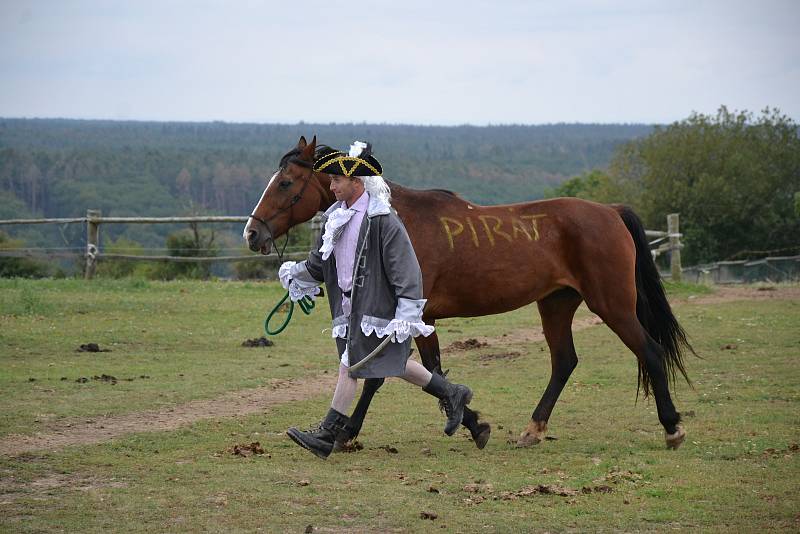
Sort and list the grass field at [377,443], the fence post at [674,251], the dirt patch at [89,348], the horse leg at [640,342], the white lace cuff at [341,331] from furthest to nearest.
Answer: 1. the fence post at [674,251]
2. the dirt patch at [89,348]
3. the horse leg at [640,342]
4. the white lace cuff at [341,331]
5. the grass field at [377,443]

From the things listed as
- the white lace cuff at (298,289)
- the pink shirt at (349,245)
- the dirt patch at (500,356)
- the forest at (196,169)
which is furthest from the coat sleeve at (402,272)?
the forest at (196,169)

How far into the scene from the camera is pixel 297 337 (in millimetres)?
14211

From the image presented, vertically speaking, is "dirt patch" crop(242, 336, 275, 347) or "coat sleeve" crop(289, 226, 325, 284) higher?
"coat sleeve" crop(289, 226, 325, 284)

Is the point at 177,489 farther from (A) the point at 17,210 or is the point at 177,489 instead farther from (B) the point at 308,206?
(A) the point at 17,210

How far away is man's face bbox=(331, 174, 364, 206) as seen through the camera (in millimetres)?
7086

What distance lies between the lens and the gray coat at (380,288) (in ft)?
22.9

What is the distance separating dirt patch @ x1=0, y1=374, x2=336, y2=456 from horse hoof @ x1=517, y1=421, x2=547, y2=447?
8.23ft

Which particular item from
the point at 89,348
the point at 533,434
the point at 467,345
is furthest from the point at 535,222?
the point at 89,348

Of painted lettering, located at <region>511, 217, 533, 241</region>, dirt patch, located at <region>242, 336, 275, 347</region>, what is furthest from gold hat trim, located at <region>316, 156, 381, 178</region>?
dirt patch, located at <region>242, 336, 275, 347</region>

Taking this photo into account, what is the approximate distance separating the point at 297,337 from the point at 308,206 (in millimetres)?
6206

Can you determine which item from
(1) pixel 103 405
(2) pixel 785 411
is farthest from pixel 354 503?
(2) pixel 785 411

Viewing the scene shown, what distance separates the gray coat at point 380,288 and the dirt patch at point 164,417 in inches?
81.5

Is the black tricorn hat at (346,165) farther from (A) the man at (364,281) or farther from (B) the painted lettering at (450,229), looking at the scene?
(B) the painted lettering at (450,229)

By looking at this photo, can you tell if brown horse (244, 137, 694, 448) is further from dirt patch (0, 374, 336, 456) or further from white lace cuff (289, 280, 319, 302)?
dirt patch (0, 374, 336, 456)
